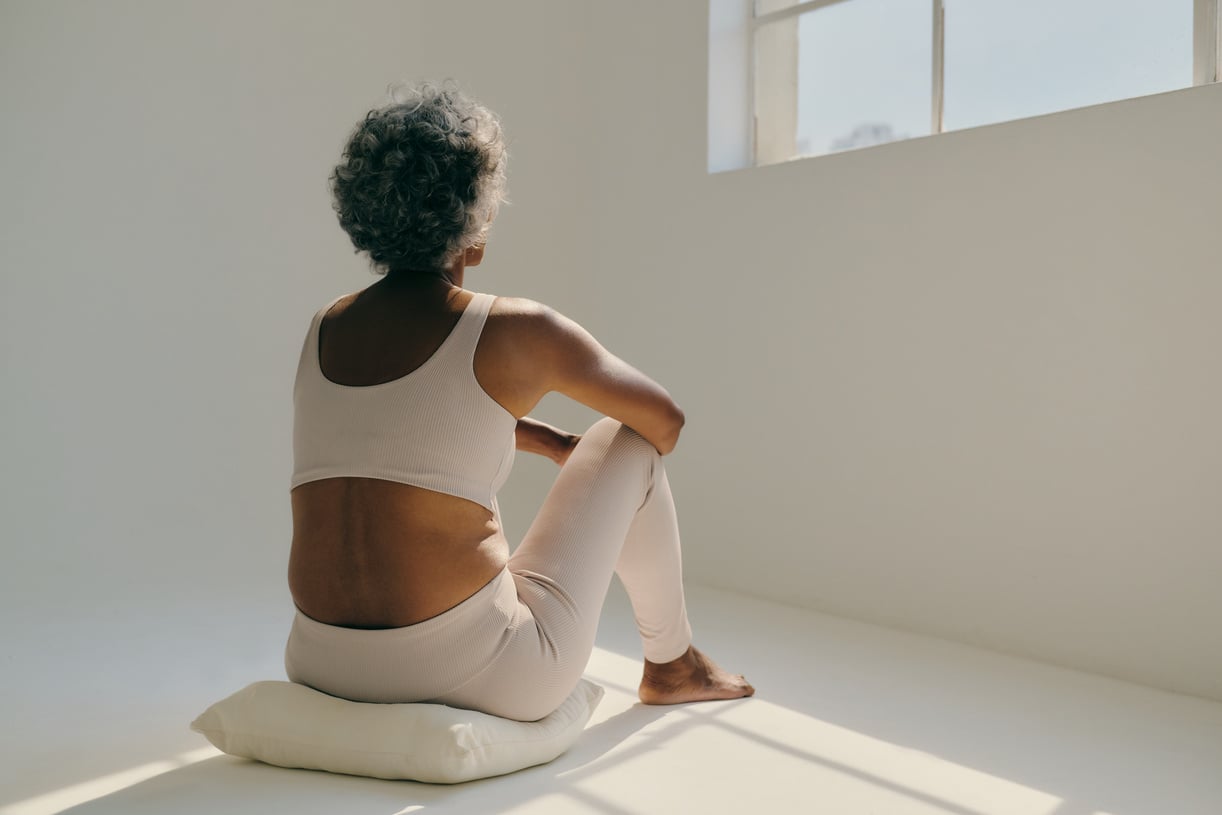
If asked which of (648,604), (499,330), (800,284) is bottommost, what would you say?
(648,604)

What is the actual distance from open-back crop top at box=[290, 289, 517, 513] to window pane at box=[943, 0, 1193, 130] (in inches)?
74.0

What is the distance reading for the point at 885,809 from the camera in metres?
1.69

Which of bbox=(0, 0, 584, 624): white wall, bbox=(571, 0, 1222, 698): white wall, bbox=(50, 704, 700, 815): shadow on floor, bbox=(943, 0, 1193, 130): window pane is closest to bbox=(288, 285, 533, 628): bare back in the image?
bbox=(50, 704, 700, 815): shadow on floor

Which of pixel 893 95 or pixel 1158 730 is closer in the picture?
pixel 1158 730

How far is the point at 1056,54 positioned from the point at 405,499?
2168mm

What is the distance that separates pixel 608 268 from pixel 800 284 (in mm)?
957

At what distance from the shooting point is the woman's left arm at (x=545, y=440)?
6.87 ft

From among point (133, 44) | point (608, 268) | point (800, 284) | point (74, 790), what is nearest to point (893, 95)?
point (800, 284)

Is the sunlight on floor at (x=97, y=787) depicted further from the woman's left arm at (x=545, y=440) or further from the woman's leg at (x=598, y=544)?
the woman's left arm at (x=545, y=440)

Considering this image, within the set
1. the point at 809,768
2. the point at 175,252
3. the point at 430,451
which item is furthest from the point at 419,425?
the point at 175,252

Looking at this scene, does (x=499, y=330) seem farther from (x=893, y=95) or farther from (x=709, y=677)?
(x=893, y=95)

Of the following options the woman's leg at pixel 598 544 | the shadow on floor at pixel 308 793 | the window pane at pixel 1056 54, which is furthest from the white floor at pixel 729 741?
the window pane at pixel 1056 54

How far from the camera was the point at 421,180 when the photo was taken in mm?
1660

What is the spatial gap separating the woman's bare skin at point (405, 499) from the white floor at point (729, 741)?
297 mm
